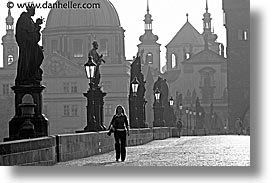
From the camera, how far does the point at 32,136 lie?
17.9 m

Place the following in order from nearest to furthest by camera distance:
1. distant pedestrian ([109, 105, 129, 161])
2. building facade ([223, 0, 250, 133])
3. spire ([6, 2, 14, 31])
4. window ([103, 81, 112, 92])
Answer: spire ([6, 2, 14, 31])
distant pedestrian ([109, 105, 129, 161])
building facade ([223, 0, 250, 133])
window ([103, 81, 112, 92])

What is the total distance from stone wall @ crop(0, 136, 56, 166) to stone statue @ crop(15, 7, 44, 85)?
207 cm

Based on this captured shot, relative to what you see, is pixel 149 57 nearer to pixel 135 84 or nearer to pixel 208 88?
pixel 135 84

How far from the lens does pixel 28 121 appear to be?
18234 millimetres

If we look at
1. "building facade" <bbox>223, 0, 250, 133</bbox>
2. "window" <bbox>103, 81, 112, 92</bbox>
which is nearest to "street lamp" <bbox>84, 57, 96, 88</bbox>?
"building facade" <bbox>223, 0, 250, 133</bbox>

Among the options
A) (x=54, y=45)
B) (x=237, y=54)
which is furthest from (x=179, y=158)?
(x=237, y=54)

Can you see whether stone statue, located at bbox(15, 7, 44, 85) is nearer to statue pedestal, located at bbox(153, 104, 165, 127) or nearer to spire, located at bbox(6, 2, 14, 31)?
spire, located at bbox(6, 2, 14, 31)

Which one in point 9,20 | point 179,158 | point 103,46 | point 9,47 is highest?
point 9,20

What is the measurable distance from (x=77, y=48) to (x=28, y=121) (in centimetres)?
481

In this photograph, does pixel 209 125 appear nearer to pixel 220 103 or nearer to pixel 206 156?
pixel 220 103

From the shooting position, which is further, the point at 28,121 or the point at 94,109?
the point at 94,109

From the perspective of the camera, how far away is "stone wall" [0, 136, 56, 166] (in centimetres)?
1523

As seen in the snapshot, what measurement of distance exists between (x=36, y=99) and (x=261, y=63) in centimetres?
494

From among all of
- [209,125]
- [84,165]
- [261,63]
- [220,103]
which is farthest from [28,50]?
[209,125]
